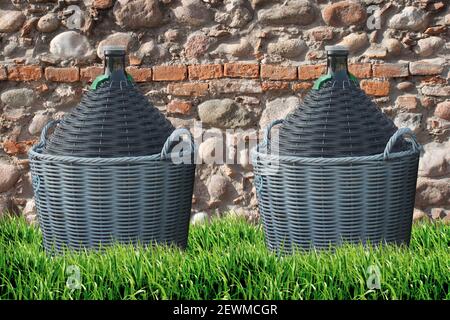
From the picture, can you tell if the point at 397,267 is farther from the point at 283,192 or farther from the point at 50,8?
the point at 50,8

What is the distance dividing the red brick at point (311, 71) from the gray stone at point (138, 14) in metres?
0.72

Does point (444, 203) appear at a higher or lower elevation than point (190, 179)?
lower

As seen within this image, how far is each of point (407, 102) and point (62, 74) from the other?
5.47ft

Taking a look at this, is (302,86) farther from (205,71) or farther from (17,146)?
(17,146)

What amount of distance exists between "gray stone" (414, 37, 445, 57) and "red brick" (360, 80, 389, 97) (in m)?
0.22

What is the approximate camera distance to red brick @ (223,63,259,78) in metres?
4.06

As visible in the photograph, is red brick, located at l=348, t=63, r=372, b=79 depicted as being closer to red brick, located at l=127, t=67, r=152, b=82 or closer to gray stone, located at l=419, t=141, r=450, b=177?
gray stone, located at l=419, t=141, r=450, b=177

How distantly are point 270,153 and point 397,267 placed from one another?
0.70m

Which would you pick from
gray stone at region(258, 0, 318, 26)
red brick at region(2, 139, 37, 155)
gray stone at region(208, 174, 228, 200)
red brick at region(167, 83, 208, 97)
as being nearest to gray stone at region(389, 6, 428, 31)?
gray stone at region(258, 0, 318, 26)

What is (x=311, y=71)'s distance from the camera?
4.03 meters

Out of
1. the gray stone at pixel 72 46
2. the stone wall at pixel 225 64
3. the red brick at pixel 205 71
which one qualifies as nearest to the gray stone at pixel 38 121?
the stone wall at pixel 225 64
